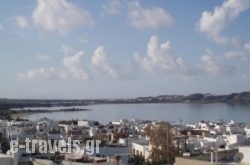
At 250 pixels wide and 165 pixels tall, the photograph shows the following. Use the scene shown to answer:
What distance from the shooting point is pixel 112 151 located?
2620 centimetres

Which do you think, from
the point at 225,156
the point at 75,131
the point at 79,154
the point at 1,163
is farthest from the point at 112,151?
the point at 75,131

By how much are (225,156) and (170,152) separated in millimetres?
11739

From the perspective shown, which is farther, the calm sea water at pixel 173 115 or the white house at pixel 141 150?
the calm sea water at pixel 173 115

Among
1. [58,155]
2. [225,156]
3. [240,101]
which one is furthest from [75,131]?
[240,101]

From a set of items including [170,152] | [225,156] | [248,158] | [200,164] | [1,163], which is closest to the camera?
[1,163]

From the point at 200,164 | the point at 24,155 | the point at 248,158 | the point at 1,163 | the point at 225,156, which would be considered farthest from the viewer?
the point at 24,155

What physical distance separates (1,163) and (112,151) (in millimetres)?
17156

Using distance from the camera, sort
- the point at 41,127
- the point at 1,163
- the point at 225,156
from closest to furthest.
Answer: the point at 1,163 < the point at 225,156 < the point at 41,127

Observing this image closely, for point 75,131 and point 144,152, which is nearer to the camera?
point 144,152

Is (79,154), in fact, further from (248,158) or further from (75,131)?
(75,131)

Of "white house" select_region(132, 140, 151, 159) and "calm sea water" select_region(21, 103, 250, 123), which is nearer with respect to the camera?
"white house" select_region(132, 140, 151, 159)

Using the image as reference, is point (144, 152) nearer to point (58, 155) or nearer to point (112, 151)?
point (112, 151)

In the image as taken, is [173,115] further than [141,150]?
Yes

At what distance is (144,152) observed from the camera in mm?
27281
